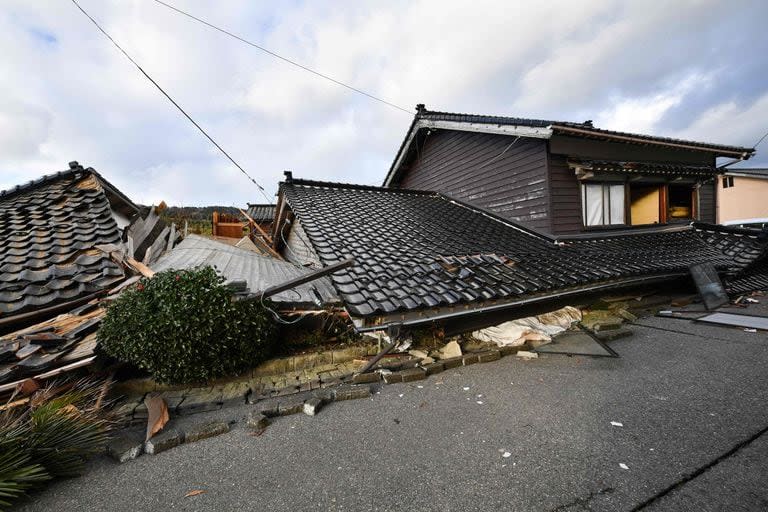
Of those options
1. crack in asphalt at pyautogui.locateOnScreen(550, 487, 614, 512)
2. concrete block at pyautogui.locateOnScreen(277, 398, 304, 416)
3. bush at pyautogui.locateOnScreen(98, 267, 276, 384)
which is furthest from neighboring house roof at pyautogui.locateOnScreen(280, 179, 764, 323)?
crack in asphalt at pyautogui.locateOnScreen(550, 487, 614, 512)

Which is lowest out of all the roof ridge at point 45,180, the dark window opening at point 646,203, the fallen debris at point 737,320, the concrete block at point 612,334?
the concrete block at point 612,334

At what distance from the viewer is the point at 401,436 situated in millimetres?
3045

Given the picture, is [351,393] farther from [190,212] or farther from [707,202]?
[190,212]

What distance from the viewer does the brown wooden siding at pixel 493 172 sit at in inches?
319

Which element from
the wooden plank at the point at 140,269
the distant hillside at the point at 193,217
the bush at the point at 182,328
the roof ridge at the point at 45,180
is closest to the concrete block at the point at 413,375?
the bush at the point at 182,328

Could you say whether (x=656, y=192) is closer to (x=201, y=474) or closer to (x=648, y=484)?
(x=648, y=484)

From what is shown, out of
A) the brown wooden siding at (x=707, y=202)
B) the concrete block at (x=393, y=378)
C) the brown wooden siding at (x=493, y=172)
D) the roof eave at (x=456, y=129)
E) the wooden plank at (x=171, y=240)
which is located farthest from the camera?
the brown wooden siding at (x=707, y=202)

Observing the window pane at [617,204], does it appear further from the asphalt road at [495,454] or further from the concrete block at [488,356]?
the concrete block at [488,356]

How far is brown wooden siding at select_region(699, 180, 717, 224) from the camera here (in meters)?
10.5

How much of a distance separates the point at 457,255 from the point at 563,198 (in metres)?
4.34

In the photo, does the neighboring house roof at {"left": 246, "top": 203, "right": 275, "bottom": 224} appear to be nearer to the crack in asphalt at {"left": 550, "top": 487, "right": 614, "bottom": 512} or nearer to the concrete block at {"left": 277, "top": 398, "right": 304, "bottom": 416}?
the concrete block at {"left": 277, "top": 398, "right": 304, "bottom": 416}

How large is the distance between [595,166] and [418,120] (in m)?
6.46

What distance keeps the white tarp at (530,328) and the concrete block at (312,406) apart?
3.14m

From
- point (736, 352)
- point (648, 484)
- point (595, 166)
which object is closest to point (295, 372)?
point (648, 484)
